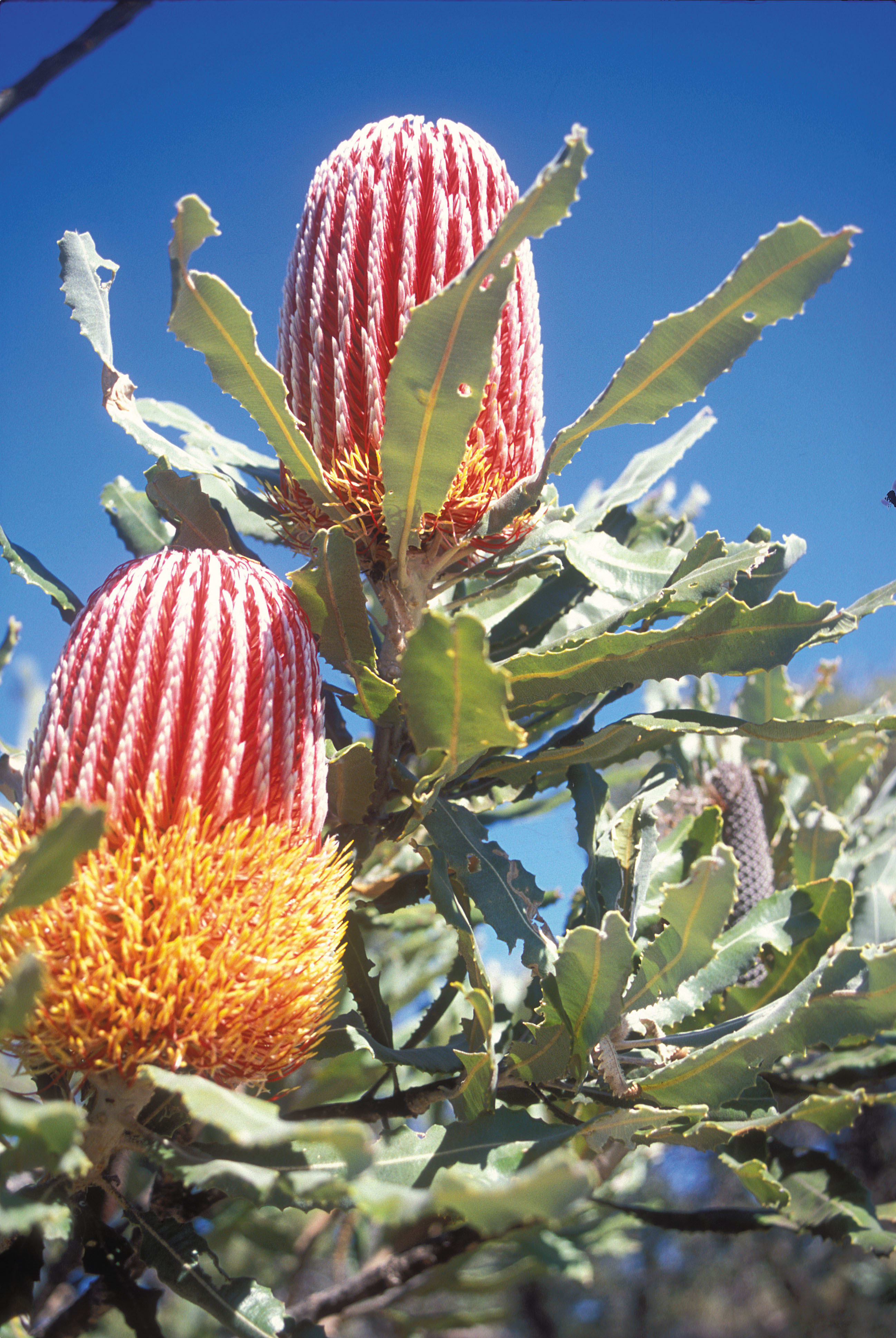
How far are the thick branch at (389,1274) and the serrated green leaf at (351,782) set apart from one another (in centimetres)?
77

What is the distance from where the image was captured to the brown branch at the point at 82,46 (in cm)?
227

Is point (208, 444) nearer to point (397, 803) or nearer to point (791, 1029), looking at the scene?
point (397, 803)

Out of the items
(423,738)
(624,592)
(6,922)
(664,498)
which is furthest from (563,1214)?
(664,498)

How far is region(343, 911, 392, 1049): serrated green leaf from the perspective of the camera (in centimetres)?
188

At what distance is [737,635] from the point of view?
1.69 m

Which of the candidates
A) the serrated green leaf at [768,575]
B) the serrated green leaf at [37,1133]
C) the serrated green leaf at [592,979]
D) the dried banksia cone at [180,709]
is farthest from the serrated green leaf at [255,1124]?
the serrated green leaf at [768,575]

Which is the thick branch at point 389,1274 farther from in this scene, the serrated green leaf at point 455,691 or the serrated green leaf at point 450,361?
the serrated green leaf at point 450,361

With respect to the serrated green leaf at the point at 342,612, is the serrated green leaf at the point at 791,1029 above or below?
below

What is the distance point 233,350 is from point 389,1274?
1743 mm

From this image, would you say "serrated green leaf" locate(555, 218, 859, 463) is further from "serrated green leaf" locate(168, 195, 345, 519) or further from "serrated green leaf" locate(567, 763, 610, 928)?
"serrated green leaf" locate(567, 763, 610, 928)

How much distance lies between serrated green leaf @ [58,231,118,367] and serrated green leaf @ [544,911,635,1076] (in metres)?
1.31

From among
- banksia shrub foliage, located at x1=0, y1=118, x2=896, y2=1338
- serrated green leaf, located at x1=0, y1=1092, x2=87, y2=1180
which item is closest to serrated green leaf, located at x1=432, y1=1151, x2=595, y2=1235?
banksia shrub foliage, located at x1=0, y1=118, x2=896, y2=1338

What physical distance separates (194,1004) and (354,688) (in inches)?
26.5

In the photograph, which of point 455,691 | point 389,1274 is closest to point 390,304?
point 455,691
